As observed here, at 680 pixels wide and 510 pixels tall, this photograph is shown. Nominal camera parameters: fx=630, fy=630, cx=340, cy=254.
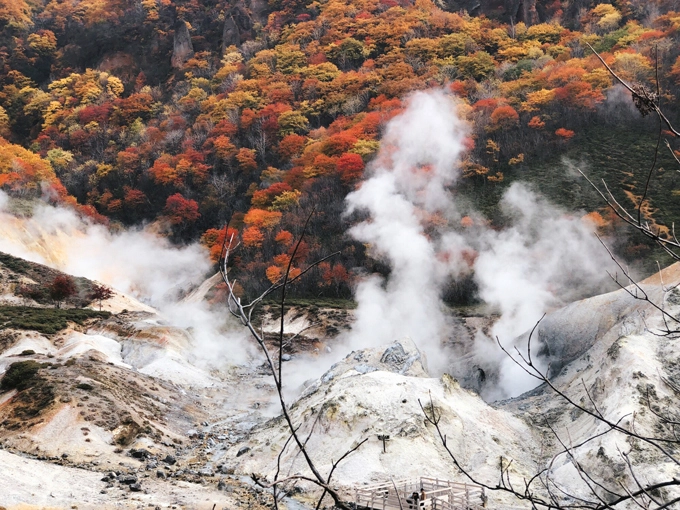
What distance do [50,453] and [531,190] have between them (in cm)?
3709

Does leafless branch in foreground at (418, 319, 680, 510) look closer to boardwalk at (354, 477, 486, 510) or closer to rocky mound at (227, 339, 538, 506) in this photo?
rocky mound at (227, 339, 538, 506)

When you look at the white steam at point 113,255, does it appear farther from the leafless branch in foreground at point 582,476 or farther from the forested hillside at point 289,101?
the leafless branch in foreground at point 582,476

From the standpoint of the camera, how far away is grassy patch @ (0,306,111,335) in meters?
33.8

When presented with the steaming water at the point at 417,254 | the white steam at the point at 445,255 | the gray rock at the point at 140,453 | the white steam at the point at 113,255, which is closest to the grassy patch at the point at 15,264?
the white steam at the point at 113,255

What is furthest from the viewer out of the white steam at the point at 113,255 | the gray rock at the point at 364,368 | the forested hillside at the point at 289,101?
the white steam at the point at 113,255

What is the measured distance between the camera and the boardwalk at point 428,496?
615 inches

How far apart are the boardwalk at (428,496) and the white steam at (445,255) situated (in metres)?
12.9

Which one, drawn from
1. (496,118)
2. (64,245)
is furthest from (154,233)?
(496,118)

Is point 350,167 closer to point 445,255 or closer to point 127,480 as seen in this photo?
point 445,255

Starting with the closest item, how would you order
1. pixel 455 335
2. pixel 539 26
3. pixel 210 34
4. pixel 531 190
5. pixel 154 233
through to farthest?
pixel 455 335
pixel 531 190
pixel 154 233
pixel 539 26
pixel 210 34

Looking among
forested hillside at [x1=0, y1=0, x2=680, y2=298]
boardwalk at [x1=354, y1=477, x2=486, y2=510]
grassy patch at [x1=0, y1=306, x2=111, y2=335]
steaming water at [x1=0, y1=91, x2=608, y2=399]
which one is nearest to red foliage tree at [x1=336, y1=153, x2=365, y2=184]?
forested hillside at [x1=0, y1=0, x2=680, y2=298]

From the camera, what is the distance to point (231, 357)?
38.7 m

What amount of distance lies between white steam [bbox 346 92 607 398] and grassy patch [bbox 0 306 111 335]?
16.6m

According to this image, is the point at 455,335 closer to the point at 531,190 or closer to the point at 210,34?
the point at 531,190
